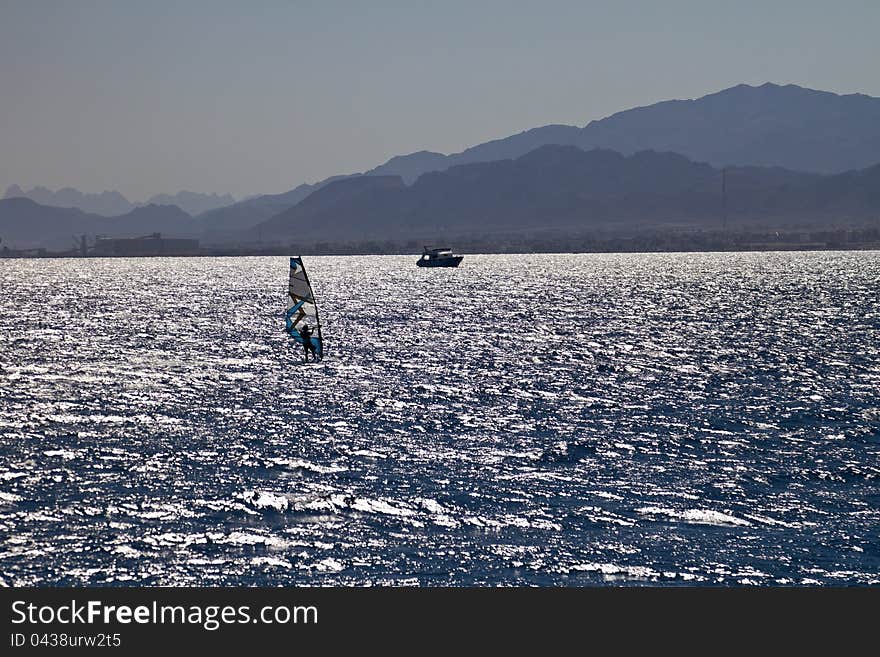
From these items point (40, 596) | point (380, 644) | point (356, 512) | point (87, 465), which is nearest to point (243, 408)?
point (87, 465)

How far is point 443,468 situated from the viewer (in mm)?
51625

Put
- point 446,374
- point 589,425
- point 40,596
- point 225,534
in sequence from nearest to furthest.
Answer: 1. point 40,596
2. point 225,534
3. point 589,425
4. point 446,374

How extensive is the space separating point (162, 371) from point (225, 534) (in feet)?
195

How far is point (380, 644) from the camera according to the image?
80.7 feet

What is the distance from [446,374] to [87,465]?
45.0 metres

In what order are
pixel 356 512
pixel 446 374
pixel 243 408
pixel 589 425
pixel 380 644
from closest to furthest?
pixel 380 644
pixel 356 512
pixel 589 425
pixel 243 408
pixel 446 374

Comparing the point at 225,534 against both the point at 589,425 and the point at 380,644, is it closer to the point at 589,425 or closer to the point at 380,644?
the point at 380,644

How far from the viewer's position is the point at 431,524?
40.9 metres

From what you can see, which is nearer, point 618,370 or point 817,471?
point 817,471

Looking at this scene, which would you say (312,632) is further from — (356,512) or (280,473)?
(280,473)

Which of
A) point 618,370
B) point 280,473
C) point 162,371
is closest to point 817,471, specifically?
point 280,473

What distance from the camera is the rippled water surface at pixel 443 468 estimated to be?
36.0 meters

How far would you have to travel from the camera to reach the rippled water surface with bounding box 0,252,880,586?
36000 mm

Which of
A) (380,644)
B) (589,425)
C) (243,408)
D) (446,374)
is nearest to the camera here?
(380,644)
